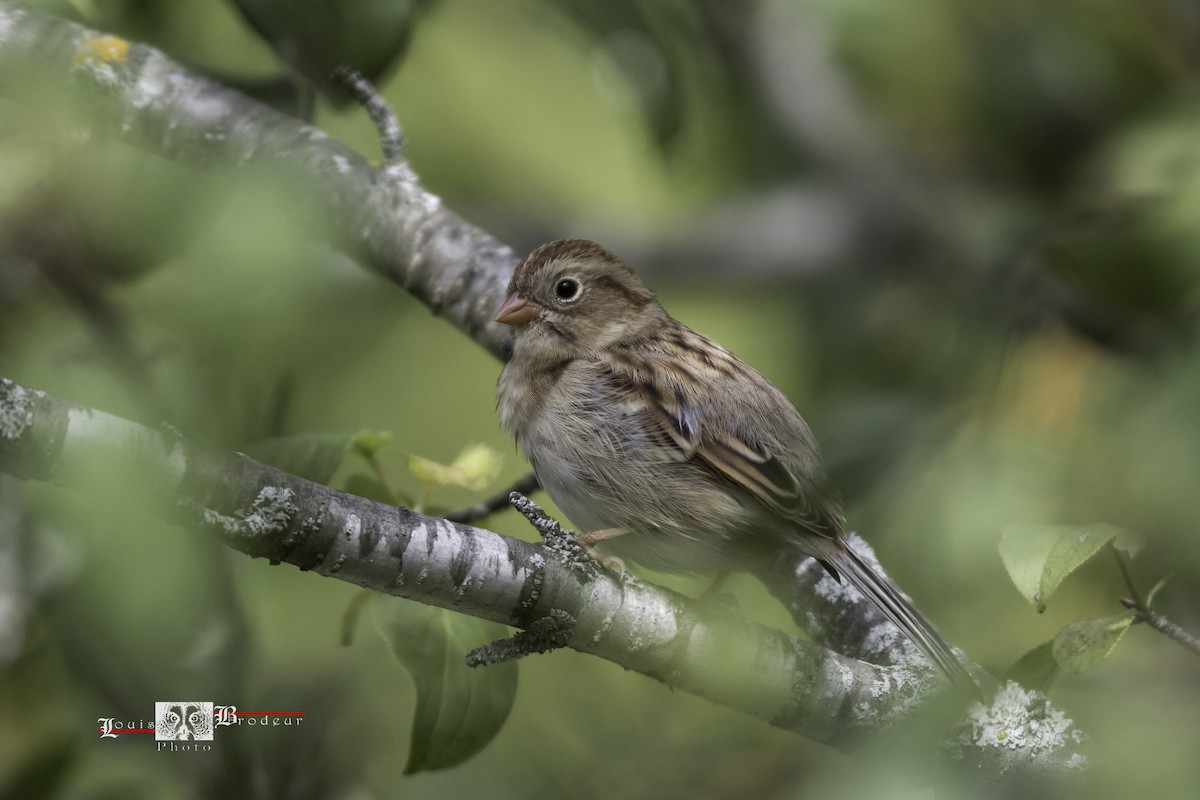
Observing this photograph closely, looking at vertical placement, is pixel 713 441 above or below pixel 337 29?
below

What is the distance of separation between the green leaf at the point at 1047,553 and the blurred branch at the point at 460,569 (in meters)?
0.54

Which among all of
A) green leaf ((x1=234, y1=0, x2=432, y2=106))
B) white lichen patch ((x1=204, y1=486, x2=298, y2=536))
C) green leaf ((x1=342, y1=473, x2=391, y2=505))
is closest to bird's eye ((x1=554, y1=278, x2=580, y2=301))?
green leaf ((x1=234, y1=0, x2=432, y2=106))

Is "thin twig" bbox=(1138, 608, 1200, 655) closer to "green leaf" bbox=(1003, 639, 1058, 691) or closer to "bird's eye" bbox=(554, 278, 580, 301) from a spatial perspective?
"green leaf" bbox=(1003, 639, 1058, 691)

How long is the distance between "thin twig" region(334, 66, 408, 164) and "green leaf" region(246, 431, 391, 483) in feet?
A: 3.22

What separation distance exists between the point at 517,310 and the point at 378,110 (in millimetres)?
601

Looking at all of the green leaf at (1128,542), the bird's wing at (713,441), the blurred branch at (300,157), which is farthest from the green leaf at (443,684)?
the blurred branch at (300,157)

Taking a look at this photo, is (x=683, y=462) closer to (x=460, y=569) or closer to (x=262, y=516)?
(x=460, y=569)

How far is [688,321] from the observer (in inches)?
216

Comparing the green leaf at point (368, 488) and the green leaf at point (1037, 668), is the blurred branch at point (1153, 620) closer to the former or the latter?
the green leaf at point (1037, 668)

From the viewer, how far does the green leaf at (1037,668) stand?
6.23 feet

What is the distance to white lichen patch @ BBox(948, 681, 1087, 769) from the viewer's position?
6.57ft

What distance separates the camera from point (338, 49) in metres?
2.49

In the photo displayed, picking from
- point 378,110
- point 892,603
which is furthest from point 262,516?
point 378,110

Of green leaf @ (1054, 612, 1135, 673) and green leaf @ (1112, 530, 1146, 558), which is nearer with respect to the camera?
green leaf @ (1112, 530, 1146, 558)
